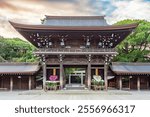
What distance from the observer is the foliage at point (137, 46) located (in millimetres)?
36500

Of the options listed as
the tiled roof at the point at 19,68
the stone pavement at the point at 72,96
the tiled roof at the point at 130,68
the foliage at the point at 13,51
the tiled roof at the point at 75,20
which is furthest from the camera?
the foliage at the point at 13,51

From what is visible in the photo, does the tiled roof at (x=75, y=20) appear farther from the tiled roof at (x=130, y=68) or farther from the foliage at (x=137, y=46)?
the foliage at (x=137, y=46)

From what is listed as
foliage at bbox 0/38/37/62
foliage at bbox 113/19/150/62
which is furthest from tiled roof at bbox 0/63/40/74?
foliage at bbox 0/38/37/62

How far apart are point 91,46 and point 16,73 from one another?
7.72 metres

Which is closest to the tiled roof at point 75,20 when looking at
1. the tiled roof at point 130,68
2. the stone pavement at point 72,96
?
the tiled roof at point 130,68

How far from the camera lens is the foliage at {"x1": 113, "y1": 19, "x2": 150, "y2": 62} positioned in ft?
120

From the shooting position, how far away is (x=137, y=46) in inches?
1521

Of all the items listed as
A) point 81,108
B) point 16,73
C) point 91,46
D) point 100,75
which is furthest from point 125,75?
point 81,108

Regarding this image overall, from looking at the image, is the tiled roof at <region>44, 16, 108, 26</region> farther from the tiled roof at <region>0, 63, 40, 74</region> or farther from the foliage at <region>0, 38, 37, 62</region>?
the foliage at <region>0, 38, 37, 62</region>

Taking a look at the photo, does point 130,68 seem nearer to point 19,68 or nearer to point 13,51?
point 19,68

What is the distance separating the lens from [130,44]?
124 feet

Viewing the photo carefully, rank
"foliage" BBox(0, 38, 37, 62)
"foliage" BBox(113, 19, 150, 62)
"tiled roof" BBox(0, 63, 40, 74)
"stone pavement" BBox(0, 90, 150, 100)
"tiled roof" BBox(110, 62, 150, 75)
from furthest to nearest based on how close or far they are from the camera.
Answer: "foliage" BBox(0, 38, 37, 62)
"foliage" BBox(113, 19, 150, 62)
"tiled roof" BBox(110, 62, 150, 75)
"tiled roof" BBox(0, 63, 40, 74)
"stone pavement" BBox(0, 90, 150, 100)

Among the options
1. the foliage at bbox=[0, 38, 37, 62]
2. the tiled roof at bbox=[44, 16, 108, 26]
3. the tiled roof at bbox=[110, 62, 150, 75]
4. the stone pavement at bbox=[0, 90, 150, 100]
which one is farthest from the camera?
the foliage at bbox=[0, 38, 37, 62]

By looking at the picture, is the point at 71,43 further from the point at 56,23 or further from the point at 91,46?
the point at 56,23
